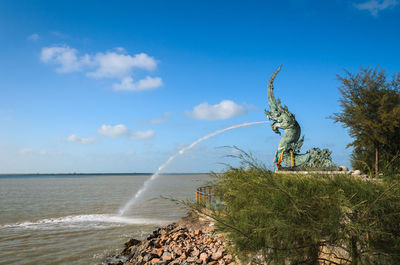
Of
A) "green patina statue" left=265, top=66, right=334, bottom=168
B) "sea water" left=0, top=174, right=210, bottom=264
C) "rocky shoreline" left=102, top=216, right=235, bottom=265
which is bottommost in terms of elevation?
"sea water" left=0, top=174, right=210, bottom=264

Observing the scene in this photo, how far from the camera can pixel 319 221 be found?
5363mm

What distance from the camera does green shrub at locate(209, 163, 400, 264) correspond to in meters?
5.28

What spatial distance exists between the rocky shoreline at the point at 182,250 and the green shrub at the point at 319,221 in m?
3.45

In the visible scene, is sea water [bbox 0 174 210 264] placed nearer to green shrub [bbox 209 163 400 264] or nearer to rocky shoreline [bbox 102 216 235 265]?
rocky shoreline [bbox 102 216 235 265]

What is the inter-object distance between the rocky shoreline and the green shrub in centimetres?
345

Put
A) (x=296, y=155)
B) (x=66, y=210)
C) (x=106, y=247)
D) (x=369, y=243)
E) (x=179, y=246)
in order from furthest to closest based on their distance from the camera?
1. (x=66, y=210)
2. (x=296, y=155)
3. (x=106, y=247)
4. (x=179, y=246)
5. (x=369, y=243)

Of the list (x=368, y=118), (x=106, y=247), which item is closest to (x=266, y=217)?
(x=106, y=247)

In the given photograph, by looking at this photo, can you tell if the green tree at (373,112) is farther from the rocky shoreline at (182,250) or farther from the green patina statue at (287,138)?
the rocky shoreline at (182,250)

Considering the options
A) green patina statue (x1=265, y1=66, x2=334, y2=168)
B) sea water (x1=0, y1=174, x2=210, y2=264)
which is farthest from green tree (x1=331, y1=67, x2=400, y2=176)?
sea water (x1=0, y1=174, x2=210, y2=264)

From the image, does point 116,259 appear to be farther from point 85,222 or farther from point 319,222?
point 319,222

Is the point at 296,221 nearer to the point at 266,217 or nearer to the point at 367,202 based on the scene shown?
the point at 266,217

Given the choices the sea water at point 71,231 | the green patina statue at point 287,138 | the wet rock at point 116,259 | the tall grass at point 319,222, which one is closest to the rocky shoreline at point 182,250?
the wet rock at point 116,259

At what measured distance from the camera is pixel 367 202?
5.63 metres

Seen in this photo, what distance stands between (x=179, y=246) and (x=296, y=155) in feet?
33.6
